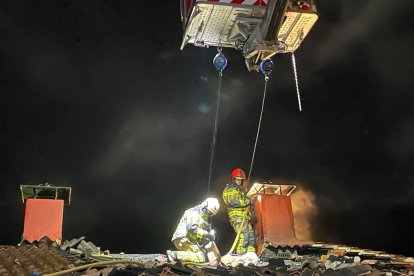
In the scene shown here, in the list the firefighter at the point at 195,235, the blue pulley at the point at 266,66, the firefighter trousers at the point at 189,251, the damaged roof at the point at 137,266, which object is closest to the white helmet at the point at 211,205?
the firefighter at the point at 195,235

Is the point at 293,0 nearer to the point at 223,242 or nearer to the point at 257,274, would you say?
the point at 257,274

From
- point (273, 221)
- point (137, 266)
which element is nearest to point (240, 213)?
point (273, 221)

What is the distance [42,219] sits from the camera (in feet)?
30.8

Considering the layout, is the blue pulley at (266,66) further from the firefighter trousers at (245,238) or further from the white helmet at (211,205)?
the firefighter trousers at (245,238)

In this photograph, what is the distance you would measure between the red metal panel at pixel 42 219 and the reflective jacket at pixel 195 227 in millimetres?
2328

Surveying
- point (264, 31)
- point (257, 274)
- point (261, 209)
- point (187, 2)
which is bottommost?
point (257, 274)

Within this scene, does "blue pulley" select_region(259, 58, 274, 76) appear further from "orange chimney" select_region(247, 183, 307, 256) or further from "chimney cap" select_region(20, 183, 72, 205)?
"chimney cap" select_region(20, 183, 72, 205)

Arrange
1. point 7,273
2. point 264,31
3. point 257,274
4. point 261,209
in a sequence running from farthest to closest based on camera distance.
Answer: point 261,209 < point 264,31 < point 257,274 < point 7,273

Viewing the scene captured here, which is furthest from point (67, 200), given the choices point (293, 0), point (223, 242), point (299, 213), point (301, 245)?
point (299, 213)

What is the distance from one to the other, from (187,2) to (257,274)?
392 centimetres

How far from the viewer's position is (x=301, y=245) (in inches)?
387

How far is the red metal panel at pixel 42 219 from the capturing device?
9195 mm

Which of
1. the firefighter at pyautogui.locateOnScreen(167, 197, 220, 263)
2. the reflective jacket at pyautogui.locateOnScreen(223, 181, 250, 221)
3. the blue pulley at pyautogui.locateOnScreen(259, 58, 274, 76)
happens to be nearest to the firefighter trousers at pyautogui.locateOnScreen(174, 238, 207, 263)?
the firefighter at pyautogui.locateOnScreen(167, 197, 220, 263)

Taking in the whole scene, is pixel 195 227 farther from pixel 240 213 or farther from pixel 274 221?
pixel 274 221
